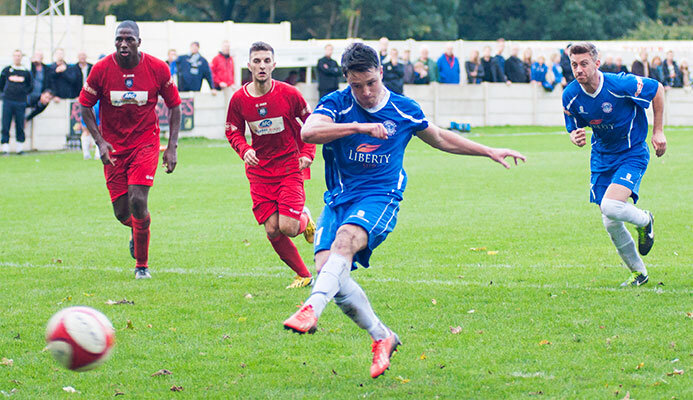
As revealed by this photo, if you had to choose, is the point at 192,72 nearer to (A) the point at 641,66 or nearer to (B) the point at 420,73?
(B) the point at 420,73

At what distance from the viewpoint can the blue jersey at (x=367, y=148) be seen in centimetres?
611

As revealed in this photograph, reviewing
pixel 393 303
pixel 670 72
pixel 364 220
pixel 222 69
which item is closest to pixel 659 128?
pixel 393 303

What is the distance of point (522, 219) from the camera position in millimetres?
12906

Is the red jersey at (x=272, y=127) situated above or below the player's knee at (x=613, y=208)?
above

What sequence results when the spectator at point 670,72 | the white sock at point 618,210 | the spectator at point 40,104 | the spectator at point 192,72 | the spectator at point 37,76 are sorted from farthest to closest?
the spectator at point 670,72
the spectator at point 192,72
the spectator at point 37,76
the spectator at point 40,104
the white sock at point 618,210

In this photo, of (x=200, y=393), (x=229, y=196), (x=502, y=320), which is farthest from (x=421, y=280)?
(x=229, y=196)

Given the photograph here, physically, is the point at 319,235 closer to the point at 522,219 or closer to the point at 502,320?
the point at 502,320

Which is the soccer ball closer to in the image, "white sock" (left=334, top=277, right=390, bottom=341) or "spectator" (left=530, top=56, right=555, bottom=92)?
"white sock" (left=334, top=277, right=390, bottom=341)

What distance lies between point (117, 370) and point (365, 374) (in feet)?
4.96

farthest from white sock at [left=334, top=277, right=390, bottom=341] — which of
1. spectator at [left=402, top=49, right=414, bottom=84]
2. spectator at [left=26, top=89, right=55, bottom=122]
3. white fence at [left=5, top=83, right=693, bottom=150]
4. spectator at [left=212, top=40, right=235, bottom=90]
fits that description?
spectator at [left=402, top=49, right=414, bottom=84]

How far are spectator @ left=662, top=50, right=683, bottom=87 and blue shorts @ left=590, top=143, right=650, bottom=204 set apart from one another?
2755 cm

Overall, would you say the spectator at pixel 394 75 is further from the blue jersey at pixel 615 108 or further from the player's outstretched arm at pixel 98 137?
the blue jersey at pixel 615 108

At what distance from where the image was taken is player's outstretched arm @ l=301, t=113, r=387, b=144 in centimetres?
548

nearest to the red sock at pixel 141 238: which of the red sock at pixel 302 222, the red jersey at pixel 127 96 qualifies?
the red jersey at pixel 127 96
